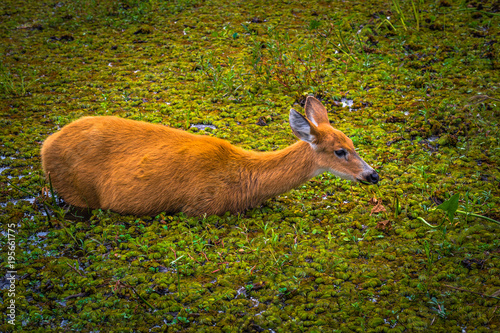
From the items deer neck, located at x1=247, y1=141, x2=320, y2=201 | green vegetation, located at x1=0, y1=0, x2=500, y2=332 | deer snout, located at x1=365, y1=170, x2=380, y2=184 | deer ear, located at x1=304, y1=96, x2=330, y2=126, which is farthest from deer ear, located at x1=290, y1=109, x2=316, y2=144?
green vegetation, located at x1=0, y1=0, x2=500, y2=332

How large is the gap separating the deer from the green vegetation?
210 mm

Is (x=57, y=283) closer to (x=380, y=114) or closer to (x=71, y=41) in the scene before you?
(x=380, y=114)

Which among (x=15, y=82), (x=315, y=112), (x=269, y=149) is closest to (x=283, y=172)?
(x=315, y=112)

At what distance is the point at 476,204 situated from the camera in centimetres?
473

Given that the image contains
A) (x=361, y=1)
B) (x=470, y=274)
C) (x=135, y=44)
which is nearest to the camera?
(x=470, y=274)

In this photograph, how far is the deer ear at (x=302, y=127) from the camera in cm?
459

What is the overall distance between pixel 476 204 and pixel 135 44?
278 inches

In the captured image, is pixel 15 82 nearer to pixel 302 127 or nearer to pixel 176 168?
pixel 176 168

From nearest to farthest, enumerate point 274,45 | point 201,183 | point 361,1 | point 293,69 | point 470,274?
point 470,274 → point 201,183 → point 293,69 → point 274,45 → point 361,1

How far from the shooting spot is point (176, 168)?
4.73 metres

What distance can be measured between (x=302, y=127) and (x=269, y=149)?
130cm

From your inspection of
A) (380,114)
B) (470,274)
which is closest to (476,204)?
(470,274)

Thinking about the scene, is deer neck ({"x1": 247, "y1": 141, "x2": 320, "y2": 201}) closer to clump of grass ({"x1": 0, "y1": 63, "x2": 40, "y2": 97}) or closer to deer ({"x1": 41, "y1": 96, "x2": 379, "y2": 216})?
deer ({"x1": 41, "y1": 96, "x2": 379, "y2": 216})

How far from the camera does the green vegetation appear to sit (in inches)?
142
